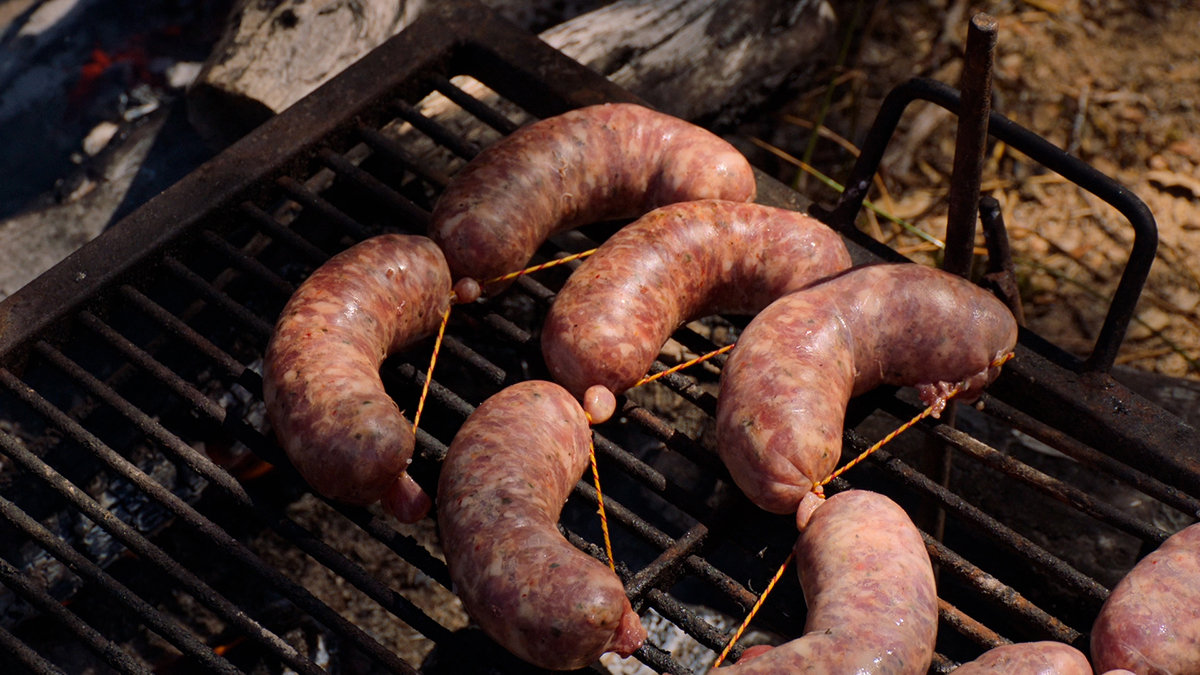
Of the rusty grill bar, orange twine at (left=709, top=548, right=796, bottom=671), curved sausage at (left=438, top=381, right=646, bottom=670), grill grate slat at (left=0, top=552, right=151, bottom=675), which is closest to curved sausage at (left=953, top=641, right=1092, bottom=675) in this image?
the rusty grill bar

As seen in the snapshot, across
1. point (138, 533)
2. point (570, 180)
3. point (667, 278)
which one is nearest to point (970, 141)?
Answer: point (667, 278)

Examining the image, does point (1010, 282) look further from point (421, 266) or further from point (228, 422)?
point (228, 422)

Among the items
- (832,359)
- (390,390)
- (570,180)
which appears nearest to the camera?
(832,359)

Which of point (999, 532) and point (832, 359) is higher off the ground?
point (832, 359)

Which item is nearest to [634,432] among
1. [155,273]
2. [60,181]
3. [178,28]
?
[155,273]

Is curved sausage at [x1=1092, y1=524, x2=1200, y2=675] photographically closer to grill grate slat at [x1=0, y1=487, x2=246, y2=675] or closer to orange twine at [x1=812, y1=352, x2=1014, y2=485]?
orange twine at [x1=812, y1=352, x2=1014, y2=485]

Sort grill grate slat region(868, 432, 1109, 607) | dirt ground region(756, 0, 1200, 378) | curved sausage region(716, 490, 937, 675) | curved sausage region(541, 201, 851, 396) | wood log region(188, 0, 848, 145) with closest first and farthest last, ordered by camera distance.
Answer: curved sausage region(716, 490, 937, 675), grill grate slat region(868, 432, 1109, 607), curved sausage region(541, 201, 851, 396), wood log region(188, 0, 848, 145), dirt ground region(756, 0, 1200, 378)

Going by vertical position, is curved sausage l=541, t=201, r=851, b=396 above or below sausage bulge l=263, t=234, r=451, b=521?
above

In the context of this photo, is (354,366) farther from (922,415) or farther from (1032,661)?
(1032,661)
